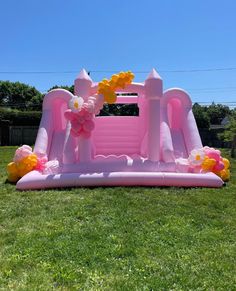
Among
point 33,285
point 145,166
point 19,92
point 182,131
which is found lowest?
point 33,285

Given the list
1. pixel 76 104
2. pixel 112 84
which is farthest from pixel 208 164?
pixel 76 104

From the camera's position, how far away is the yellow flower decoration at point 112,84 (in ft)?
23.8

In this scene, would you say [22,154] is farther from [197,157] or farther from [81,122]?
[197,157]

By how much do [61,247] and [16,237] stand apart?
0.61 meters

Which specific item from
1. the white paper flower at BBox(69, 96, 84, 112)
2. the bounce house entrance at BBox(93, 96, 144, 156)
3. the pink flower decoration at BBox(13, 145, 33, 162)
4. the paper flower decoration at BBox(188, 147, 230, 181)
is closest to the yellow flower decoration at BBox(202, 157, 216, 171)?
the paper flower decoration at BBox(188, 147, 230, 181)

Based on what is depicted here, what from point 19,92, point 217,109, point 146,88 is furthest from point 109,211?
point 217,109

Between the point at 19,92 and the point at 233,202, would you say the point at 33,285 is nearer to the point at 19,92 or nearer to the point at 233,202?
the point at 233,202

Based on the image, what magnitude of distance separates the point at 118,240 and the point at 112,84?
4183mm

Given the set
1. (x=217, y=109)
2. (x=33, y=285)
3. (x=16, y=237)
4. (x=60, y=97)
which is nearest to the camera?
(x=33, y=285)

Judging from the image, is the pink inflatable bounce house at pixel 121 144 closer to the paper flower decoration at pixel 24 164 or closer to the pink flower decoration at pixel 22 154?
the paper flower decoration at pixel 24 164

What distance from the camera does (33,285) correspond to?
2730 mm

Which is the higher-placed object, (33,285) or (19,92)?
(19,92)

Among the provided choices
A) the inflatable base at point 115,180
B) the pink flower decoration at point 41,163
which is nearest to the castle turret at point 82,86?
the pink flower decoration at point 41,163

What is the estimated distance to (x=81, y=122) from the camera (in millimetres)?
6992
